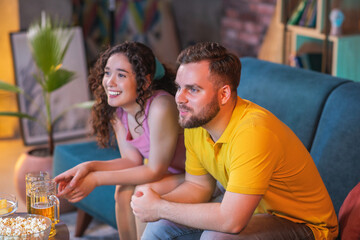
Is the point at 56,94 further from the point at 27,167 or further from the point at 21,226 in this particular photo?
the point at 21,226

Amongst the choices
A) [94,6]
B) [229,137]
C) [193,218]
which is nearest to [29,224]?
[193,218]

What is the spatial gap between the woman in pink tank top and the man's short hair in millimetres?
389

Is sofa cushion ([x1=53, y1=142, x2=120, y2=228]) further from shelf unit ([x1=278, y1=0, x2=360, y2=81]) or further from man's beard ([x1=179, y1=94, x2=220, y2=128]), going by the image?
shelf unit ([x1=278, y1=0, x2=360, y2=81])

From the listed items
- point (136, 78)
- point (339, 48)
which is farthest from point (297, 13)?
point (136, 78)

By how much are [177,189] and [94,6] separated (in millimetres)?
3427

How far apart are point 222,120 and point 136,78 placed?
49cm

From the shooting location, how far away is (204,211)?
5.36 ft

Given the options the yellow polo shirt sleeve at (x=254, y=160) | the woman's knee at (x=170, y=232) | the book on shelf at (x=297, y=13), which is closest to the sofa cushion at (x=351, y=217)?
the yellow polo shirt sleeve at (x=254, y=160)

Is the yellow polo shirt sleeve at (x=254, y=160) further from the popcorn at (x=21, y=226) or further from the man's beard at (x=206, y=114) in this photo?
the popcorn at (x=21, y=226)

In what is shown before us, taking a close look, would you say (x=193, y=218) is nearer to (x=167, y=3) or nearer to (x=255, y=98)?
(x=255, y=98)

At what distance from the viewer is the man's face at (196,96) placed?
1645mm

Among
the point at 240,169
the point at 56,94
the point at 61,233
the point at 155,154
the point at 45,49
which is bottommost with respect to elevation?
the point at 56,94

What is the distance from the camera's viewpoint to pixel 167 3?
5195mm

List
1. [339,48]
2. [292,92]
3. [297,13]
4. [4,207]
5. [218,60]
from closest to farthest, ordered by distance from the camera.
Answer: [218,60]
[4,207]
[292,92]
[339,48]
[297,13]
